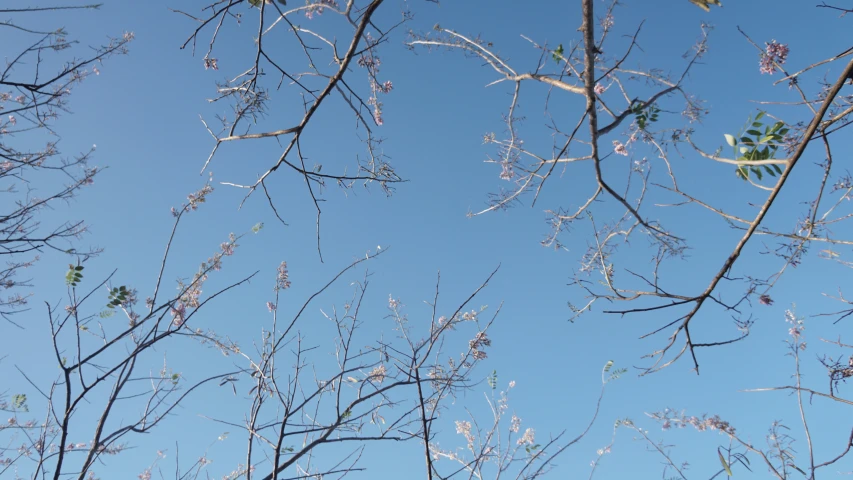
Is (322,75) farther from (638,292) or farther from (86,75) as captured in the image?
(86,75)

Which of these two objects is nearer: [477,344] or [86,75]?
[477,344]

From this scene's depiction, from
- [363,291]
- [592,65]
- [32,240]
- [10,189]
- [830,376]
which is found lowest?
[830,376]

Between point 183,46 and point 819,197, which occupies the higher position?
point 183,46

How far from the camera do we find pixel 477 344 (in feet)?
12.7

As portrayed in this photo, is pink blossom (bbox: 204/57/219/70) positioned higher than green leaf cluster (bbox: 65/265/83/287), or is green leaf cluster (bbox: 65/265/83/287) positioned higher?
pink blossom (bbox: 204/57/219/70)

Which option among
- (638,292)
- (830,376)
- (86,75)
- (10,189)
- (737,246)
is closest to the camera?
(737,246)

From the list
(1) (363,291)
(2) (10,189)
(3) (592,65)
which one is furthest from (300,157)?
(2) (10,189)

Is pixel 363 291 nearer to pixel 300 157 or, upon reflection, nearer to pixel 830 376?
pixel 300 157

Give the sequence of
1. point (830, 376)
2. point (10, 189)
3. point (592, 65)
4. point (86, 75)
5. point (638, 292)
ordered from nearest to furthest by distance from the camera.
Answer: point (592, 65)
point (638, 292)
point (830, 376)
point (10, 189)
point (86, 75)

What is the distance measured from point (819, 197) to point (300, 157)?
2014 mm

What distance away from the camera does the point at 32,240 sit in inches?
125

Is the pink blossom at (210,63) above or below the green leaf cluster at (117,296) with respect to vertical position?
above

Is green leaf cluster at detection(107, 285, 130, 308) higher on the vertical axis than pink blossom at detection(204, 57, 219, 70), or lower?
lower

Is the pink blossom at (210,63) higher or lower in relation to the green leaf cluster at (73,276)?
higher
